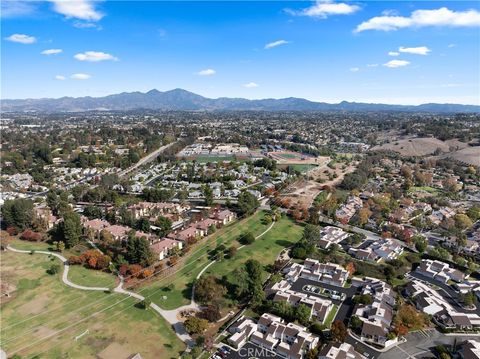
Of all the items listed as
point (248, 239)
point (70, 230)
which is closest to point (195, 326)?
point (248, 239)

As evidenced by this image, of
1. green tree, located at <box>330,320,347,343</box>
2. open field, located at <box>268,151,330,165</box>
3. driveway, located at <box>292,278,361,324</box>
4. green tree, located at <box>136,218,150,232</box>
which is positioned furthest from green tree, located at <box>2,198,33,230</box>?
open field, located at <box>268,151,330,165</box>

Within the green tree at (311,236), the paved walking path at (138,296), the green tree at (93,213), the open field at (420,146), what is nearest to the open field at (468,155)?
the open field at (420,146)

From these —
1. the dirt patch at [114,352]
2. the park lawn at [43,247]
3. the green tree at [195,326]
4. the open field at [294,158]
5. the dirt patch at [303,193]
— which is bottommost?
the dirt patch at [114,352]

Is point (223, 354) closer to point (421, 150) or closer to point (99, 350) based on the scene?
point (99, 350)

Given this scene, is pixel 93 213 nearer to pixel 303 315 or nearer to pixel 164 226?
pixel 164 226

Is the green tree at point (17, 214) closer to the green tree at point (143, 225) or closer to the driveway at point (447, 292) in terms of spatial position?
the green tree at point (143, 225)

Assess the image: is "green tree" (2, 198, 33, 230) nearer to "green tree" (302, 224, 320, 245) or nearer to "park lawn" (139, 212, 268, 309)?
"park lawn" (139, 212, 268, 309)
